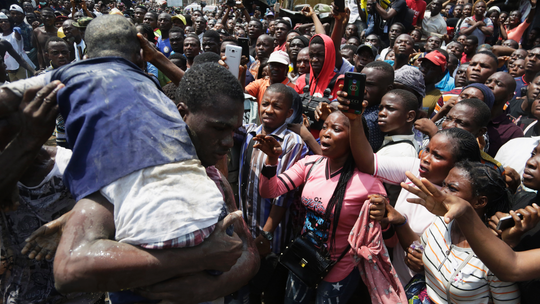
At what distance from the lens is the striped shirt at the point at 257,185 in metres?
2.96

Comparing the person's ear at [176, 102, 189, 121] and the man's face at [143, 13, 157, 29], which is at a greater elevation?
the person's ear at [176, 102, 189, 121]

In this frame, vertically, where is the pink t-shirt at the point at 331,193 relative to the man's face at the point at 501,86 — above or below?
below

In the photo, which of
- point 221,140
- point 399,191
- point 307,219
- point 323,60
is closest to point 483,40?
point 323,60

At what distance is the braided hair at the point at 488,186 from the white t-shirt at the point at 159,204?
1687mm

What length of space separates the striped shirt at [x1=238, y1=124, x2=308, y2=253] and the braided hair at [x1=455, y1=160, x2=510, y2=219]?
1307mm

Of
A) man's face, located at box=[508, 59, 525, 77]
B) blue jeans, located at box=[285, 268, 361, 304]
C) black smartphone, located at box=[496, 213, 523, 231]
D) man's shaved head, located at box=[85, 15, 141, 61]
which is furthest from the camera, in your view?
man's face, located at box=[508, 59, 525, 77]

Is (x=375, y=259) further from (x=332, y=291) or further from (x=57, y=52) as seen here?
(x=57, y=52)

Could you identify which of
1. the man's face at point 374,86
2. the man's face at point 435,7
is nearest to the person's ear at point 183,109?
the man's face at point 374,86

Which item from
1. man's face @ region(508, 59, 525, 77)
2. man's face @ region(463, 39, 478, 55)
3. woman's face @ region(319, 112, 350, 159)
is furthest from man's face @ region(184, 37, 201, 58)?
man's face @ region(463, 39, 478, 55)

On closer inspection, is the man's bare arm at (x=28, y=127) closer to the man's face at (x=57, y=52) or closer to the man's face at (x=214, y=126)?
the man's face at (x=214, y=126)

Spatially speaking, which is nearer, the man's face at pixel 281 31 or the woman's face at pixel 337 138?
the woman's face at pixel 337 138

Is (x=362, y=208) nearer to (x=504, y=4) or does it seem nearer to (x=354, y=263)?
(x=354, y=263)

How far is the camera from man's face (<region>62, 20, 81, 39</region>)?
7.77 metres

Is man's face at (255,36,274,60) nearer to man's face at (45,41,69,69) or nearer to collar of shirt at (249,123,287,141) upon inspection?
man's face at (45,41,69,69)
